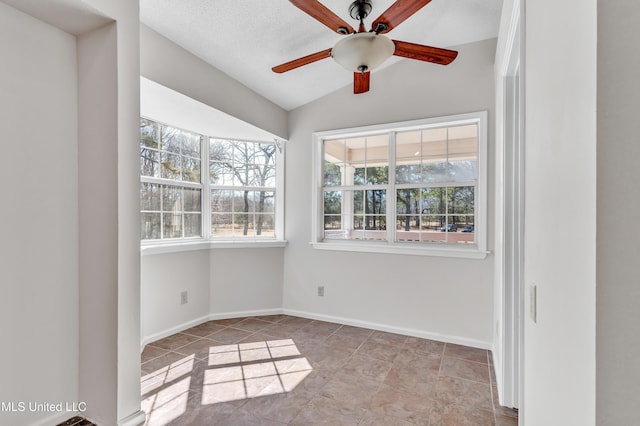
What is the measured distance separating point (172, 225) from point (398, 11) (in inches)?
113

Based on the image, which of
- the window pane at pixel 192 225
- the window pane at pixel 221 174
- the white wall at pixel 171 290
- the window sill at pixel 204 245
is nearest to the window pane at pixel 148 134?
the window pane at pixel 221 174

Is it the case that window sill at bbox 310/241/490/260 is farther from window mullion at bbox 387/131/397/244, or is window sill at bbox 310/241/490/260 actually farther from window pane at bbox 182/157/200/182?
window pane at bbox 182/157/200/182

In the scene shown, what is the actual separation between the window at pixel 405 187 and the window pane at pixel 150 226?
5.55 ft

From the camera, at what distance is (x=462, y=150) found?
10.4ft

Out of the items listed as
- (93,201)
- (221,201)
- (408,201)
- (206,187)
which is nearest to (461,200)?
(408,201)

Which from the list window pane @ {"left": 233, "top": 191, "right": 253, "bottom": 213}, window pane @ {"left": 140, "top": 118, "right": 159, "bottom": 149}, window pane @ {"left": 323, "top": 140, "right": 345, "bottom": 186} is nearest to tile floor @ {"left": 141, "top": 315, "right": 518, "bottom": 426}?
window pane @ {"left": 233, "top": 191, "right": 253, "bottom": 213}

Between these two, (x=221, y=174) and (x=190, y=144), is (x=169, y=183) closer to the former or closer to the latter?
(x=190, y=144)

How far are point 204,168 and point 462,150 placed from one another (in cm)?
283

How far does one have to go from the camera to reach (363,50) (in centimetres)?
186

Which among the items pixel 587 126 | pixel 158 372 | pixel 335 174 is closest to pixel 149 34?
pixel 335 174

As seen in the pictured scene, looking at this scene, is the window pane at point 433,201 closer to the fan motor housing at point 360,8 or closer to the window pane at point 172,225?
the fan motor housing at point 360,8

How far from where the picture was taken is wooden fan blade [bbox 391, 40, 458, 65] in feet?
6.77

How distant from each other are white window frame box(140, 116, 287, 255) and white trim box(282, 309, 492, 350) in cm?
91

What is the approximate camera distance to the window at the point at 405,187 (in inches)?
123
